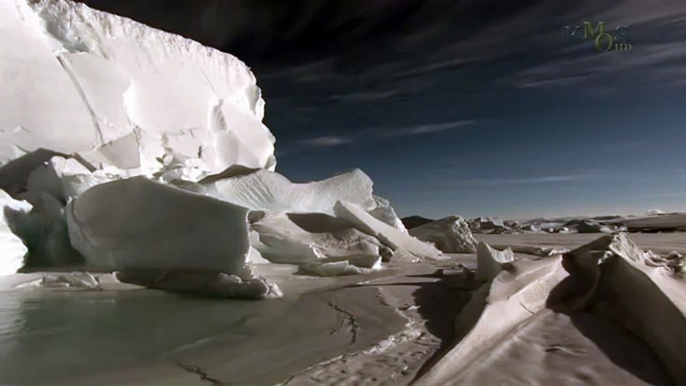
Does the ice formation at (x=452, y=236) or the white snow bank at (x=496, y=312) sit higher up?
the white snow bank at (x=496, y=312)

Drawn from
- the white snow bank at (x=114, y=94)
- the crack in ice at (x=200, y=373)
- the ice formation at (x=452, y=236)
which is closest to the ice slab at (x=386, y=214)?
the ice formation at (x=452, y=236)

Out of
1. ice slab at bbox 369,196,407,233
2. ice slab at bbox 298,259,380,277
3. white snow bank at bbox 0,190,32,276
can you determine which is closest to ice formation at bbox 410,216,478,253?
ice slab at bbox 369,196,407,233

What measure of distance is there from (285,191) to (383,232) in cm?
141

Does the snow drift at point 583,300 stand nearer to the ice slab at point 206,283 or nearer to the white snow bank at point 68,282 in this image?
the ice slab at point 206,283

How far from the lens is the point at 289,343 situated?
103 inches

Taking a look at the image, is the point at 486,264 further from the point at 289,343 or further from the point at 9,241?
the point at 9,241

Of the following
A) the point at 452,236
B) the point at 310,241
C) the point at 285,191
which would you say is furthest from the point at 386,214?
the point at 310,241

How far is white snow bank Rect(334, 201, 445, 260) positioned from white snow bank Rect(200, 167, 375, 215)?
20.7 inches

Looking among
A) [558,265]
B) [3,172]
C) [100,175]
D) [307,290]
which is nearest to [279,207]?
[100,175]

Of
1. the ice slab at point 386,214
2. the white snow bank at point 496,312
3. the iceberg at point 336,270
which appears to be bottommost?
the iceberg at point 336,270

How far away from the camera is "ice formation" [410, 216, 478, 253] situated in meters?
8.49

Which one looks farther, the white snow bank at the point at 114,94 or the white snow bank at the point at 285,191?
the white snow bank at the point at 114,94

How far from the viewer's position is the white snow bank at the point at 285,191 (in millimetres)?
6789

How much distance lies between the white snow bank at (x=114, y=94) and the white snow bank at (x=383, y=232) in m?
3.23
